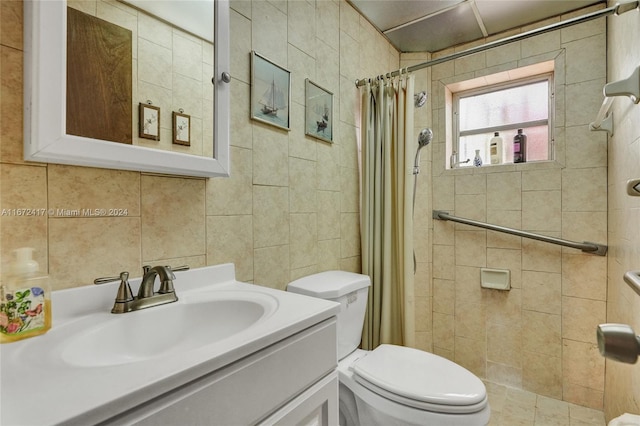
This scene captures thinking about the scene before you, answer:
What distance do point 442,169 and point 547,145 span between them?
612mm

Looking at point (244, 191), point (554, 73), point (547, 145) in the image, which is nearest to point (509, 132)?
point (547, 145)

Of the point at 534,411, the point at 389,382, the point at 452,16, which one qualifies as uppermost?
the point at 452,16

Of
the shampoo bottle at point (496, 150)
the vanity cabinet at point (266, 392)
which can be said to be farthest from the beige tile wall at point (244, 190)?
the shampoo bottle at point (496, 150)

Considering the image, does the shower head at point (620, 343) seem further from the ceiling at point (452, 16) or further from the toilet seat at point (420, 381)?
the ceiling at point (452, 16)

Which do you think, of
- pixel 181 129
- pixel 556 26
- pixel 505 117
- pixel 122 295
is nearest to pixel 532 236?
pixel 505 117

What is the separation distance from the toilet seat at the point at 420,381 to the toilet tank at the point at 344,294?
12 cm

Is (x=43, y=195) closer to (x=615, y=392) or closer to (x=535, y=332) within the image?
(x=615, y=392)

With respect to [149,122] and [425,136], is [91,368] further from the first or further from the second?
[425,136]

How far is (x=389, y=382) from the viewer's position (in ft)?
3.70

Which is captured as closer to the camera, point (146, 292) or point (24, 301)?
point (24, 301)

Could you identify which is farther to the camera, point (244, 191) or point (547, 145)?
point (547, 145)

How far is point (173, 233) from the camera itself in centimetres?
97

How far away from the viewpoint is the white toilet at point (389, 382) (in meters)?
1.04

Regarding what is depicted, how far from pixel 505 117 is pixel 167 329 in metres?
2.29
